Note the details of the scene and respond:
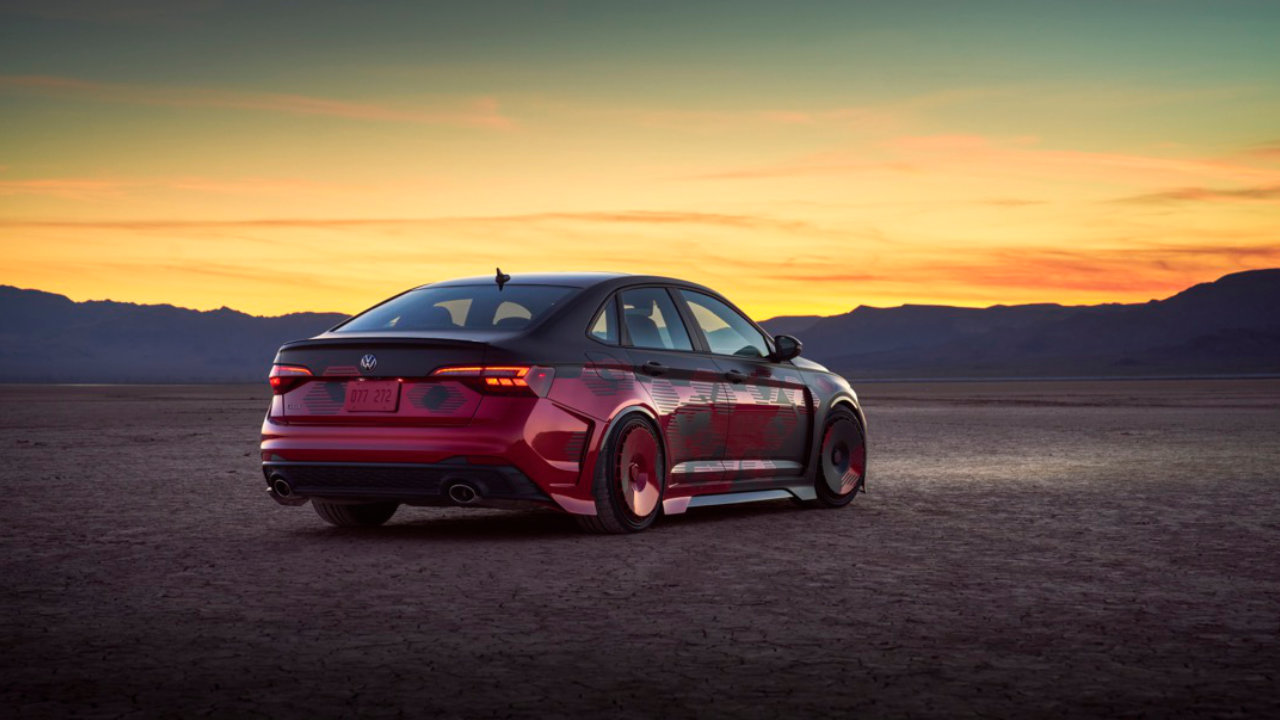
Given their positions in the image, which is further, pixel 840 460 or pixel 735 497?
pixel 840 460

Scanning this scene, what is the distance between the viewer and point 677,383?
9.57m

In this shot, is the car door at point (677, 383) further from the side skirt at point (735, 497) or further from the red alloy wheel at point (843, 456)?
the red alloy wheel at point (843, 456)

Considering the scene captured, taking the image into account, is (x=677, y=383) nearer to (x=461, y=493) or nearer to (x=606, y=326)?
(x=606, y=326)

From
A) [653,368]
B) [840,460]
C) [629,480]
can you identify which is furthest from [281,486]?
[840,460]

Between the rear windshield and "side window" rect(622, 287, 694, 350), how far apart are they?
468 mm

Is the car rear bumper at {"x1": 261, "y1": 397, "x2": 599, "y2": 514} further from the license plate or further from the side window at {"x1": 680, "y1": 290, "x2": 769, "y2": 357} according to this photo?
the side window at {"x1": 680, "y1": 290, "x2": 769, "y2": 357}

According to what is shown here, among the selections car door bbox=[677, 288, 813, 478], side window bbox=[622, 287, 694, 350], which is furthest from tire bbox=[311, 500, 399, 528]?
car door bbox=[677, 288, 813, 478]

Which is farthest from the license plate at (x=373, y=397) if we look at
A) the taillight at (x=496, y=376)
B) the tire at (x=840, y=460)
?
the tire at (x=840, y=460)

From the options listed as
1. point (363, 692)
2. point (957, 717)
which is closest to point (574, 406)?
point (363, 692)

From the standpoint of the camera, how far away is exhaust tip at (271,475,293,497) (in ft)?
29.2

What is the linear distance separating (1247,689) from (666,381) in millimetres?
4931

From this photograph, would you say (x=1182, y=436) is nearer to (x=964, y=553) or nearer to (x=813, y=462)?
(x=813, y=462)

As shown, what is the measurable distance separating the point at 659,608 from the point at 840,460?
16.0 ft

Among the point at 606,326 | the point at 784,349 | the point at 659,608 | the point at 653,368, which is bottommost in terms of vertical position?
the point at 659,608
